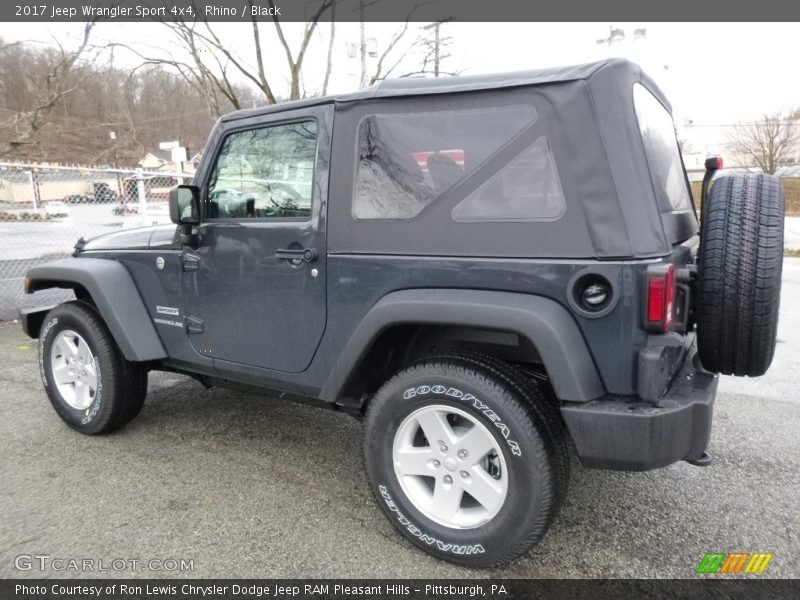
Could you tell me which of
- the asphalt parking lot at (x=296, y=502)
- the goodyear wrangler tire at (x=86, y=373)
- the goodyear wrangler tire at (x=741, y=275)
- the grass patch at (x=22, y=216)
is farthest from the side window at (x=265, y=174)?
the grass patch at (x=22, y=216)

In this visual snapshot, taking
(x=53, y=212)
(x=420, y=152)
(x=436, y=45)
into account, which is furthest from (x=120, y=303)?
(x=436, y=45)

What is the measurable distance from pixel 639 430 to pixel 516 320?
1.85 ft

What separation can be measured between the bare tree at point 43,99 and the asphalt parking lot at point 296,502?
16.6ft

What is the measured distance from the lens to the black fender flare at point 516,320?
1.97m

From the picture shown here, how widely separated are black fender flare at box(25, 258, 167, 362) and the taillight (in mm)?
2645

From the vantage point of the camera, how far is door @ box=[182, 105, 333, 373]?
259 centimetres

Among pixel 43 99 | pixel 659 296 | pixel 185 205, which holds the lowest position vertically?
pixel 659 296

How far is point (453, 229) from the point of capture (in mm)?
2227

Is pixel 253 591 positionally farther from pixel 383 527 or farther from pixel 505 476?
pixel 505 476

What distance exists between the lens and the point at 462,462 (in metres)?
2.27

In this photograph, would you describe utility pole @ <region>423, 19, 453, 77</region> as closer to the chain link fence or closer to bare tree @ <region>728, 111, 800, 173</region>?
the chain link fence

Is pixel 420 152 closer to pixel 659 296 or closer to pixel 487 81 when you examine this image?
pixel 487 81

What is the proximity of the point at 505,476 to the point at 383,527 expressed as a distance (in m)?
0.74

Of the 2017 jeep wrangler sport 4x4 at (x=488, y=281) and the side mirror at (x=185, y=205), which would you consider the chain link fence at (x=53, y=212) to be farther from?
the 2017 jeep wrangler sport 4x4 at (x=488, y=281)
